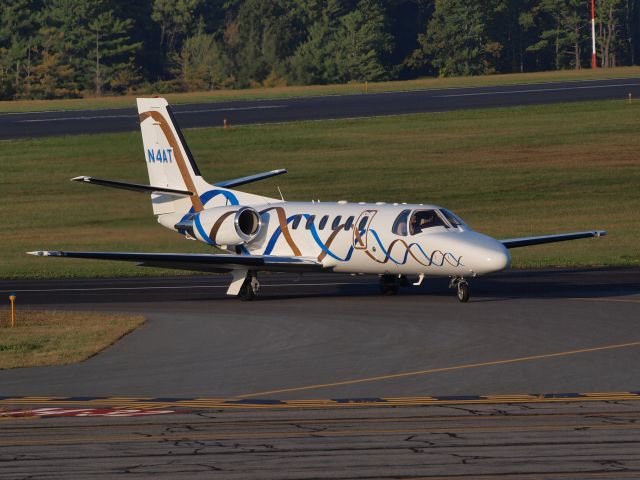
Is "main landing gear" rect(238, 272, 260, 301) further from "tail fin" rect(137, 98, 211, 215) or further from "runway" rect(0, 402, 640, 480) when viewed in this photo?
"runway" rect(0, 402, 640, 480)

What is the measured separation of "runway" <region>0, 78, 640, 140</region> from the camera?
72062mm

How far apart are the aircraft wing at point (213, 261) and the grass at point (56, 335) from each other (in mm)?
2043

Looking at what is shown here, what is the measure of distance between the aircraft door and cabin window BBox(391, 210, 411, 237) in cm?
78

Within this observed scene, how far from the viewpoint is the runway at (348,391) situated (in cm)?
1432

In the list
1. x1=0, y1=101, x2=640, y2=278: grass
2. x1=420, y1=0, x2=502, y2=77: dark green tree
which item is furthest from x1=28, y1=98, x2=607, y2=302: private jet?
x1=420, y1=0, x2=502, y2=77: dark green tree

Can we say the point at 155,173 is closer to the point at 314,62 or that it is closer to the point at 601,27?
the point at 314,62

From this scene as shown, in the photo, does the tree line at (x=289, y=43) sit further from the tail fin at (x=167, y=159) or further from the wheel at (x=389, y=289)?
the wheel at (x=389, y=289)

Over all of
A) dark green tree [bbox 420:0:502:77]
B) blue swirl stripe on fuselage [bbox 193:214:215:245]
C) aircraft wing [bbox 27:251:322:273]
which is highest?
dark green tree [bbox 420:0:502:77]

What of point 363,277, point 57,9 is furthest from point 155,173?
point 57,9

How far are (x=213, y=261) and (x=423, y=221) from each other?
5263 mm

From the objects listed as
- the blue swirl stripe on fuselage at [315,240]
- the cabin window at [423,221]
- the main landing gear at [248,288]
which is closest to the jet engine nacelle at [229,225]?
the blue swirl stripe on fuselage at [315,240]

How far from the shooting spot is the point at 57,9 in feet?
354

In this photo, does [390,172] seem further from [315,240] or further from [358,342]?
[358,342]

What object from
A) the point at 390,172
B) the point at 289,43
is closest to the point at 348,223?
the point at 390,172
